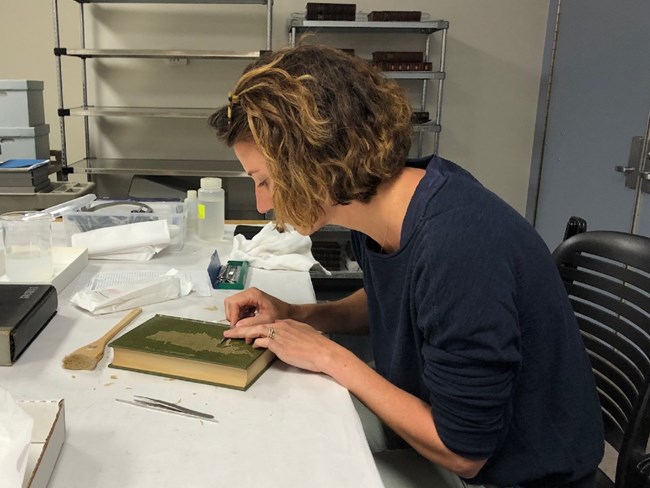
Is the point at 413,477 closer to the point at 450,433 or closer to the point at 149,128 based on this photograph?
the point at 450,433

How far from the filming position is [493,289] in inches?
28.9

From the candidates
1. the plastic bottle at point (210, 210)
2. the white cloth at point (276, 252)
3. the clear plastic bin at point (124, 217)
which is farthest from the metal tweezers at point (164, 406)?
the plastic bottle at point (210, 210)

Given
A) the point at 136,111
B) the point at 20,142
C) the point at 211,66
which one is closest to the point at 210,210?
the point at 20,142

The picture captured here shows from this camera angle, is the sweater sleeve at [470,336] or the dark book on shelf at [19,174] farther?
the dark book on shelf at [19,174]

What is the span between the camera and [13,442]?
1.84 feet

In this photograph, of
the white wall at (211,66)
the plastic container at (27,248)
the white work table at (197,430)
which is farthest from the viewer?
the white wall at (211,66)

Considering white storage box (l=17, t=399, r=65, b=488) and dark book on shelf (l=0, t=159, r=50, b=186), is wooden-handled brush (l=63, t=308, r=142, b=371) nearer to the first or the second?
white storage box (l=17, t=399, r=65, b=488)

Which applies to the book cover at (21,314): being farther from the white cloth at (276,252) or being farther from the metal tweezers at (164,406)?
the white cloth at (276,252)

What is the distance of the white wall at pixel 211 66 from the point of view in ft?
9.91

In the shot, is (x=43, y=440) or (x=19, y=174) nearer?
(x=43, y=440)

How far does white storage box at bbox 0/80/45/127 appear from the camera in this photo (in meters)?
2.39

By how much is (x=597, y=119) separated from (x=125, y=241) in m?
2.18

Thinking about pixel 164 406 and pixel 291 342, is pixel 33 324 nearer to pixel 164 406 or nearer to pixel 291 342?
pixel 164 406

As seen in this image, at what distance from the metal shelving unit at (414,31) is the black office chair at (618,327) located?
1573mm
